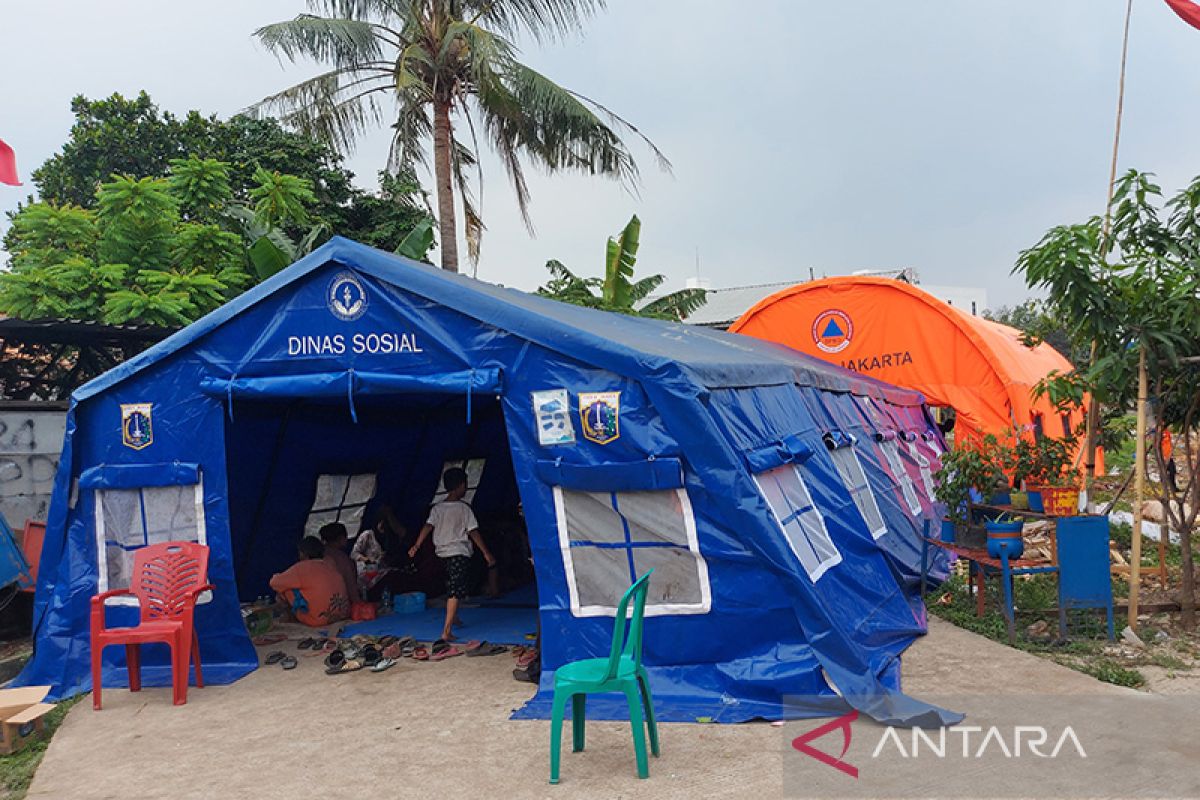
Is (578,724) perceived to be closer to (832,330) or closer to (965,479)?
(965,479)

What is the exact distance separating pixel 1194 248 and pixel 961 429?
24.6 feet

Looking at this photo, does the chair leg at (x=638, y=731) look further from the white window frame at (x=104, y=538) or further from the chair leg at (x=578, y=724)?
the white window frame at (x=104, y=538)

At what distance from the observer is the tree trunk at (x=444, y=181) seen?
1756cm

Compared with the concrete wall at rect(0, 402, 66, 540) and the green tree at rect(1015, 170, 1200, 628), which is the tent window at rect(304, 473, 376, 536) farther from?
the green tree at rect(1015, 170, 1200, 628)

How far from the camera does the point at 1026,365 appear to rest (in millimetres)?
15695

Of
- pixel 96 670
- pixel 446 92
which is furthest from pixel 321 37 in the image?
pixel 96 670

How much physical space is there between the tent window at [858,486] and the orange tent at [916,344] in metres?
4.82

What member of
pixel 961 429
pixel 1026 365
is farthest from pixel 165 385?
pixel 1026 365

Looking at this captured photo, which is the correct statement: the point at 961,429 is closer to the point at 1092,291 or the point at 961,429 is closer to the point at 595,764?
the point at 1092,291

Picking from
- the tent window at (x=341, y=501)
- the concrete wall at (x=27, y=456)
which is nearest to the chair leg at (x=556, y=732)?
the tent window at (x=341, y=501)

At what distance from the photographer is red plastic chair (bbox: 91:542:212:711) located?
22.7ft

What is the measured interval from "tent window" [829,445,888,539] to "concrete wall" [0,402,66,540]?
823 cm

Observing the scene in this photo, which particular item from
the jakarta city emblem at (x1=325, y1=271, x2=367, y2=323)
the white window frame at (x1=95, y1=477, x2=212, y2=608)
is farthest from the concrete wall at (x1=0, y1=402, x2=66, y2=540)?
the jakarta city emblem at (x1=325, y1=271, x2=367, y2=323)

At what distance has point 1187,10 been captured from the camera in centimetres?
835
